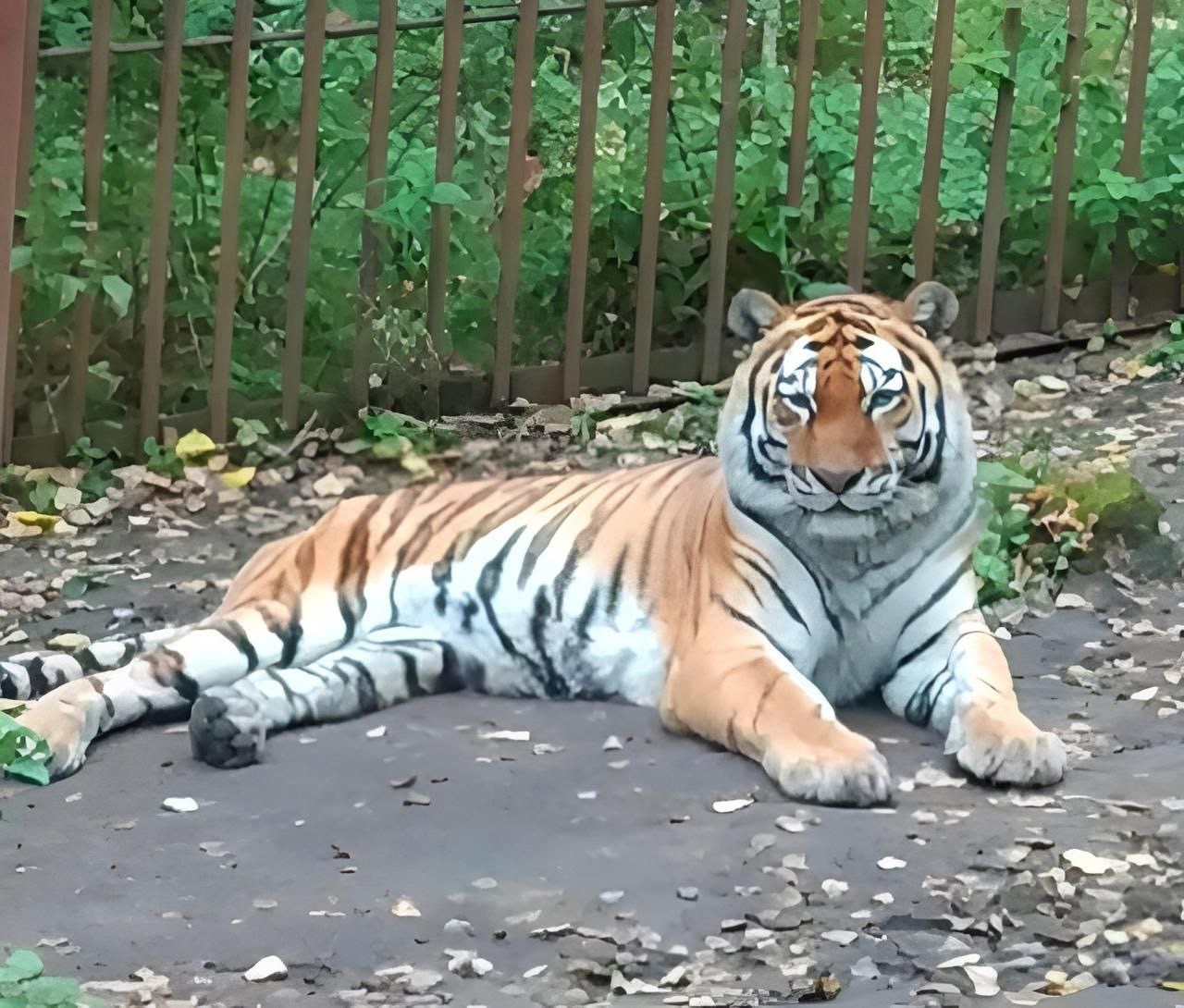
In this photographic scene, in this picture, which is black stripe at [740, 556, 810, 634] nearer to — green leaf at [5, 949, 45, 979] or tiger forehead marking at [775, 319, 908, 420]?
tiger forehead marking at [775, 319, 908, 420]

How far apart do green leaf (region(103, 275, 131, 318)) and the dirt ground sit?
172 cm

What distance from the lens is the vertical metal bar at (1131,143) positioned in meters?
5.89

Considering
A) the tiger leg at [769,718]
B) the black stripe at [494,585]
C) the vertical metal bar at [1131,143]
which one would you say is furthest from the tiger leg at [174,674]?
the vertical metal bar at [1131,143]

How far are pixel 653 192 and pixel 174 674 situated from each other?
7.89 ft

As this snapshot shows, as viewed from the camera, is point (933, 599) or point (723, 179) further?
point (723, 179)

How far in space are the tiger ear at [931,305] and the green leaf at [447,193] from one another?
6.30 ft

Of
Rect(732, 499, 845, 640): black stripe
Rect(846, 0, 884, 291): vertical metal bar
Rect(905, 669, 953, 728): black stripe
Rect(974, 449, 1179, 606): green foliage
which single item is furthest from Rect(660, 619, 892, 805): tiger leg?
Rect(846, 0, 884, 291): vertical metal bar

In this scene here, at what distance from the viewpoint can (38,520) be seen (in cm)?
491

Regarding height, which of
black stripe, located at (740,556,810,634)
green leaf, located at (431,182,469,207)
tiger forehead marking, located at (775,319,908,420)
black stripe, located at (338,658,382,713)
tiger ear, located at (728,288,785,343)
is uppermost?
green leaf, located at (431,182,469,207)

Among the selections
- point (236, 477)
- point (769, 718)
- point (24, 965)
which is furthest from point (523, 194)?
point (24, 965)

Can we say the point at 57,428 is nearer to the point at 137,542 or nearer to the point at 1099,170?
the point at 137,542

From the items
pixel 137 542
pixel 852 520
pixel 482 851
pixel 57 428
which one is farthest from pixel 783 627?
pixel 57 428

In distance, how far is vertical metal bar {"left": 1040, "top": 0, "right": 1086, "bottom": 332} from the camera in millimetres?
5820

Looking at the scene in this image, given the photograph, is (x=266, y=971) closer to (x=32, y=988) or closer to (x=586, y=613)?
(x=32, y=988)
